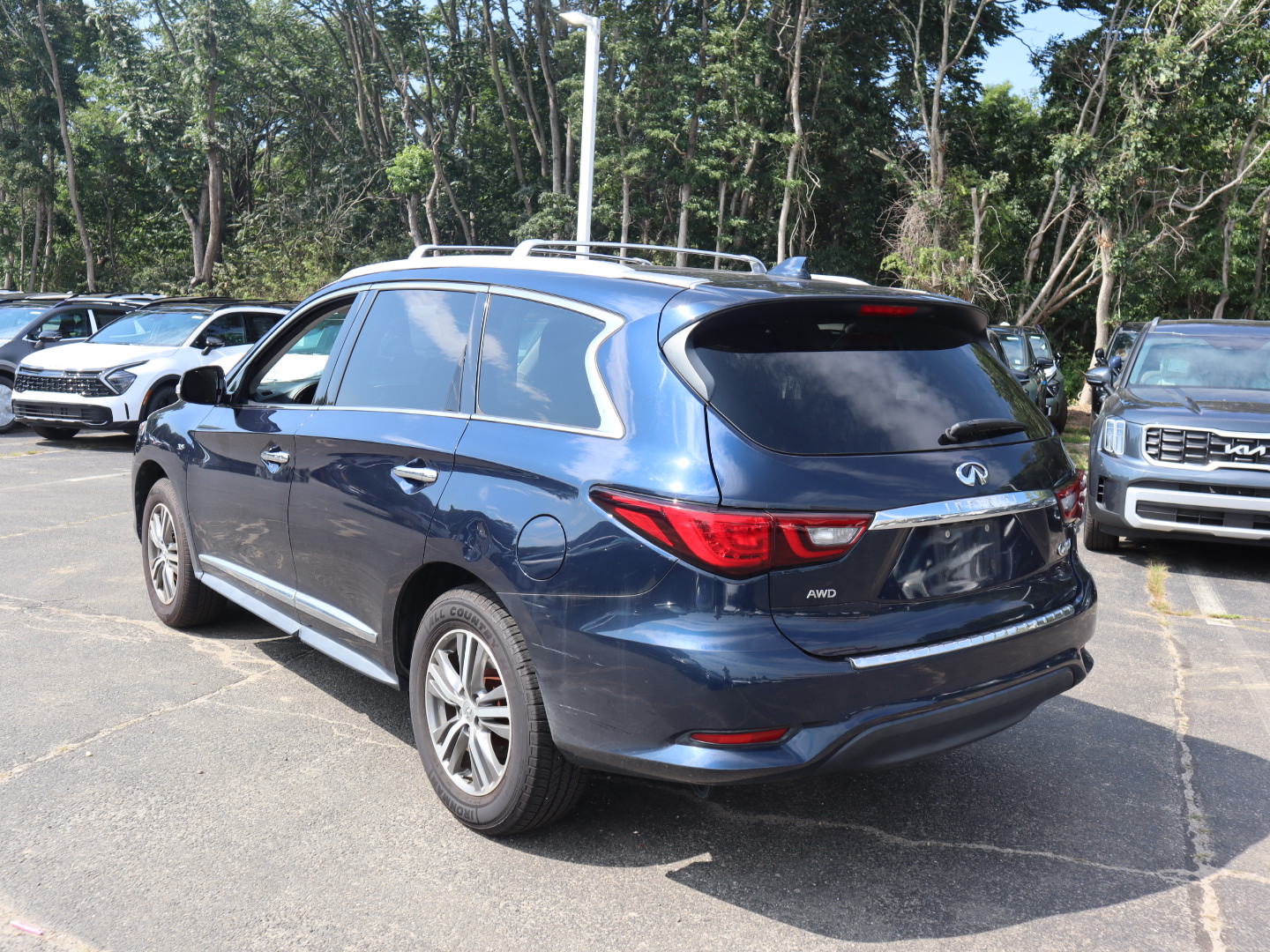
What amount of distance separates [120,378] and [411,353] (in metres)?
10.4

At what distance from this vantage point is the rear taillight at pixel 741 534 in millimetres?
2828

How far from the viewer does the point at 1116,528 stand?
26.2ft

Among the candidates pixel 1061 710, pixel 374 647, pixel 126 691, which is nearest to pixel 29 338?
pixel 126 691

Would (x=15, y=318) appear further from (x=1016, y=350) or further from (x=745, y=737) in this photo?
(x=745, y=737)

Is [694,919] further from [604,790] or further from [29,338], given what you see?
[29,338]

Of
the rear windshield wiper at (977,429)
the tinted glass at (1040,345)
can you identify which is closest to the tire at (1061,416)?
the tinted glass at (1040,345)

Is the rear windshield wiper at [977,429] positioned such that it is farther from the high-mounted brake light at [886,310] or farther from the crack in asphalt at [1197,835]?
the crack in asphalt at [1197,835]

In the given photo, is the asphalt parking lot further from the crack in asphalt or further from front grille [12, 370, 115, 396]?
front grille [12, 370, 115, 396]

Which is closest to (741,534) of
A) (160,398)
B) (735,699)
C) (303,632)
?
(735,699)

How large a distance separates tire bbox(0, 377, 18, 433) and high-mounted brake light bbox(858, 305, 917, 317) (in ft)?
47.1

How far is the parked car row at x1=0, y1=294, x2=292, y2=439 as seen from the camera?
12883mm

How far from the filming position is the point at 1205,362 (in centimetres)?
875

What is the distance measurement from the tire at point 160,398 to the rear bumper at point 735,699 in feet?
37.5

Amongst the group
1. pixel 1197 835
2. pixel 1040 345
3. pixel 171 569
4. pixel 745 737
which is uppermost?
pixel 745 737
